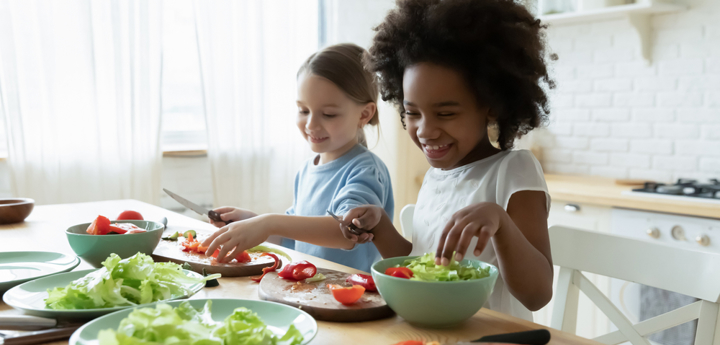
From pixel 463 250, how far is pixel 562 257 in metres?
0.51

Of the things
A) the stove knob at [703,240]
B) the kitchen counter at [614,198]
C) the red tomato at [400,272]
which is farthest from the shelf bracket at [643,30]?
the red tomato at [400,272]

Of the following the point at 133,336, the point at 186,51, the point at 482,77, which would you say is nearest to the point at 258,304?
the point at 133,336

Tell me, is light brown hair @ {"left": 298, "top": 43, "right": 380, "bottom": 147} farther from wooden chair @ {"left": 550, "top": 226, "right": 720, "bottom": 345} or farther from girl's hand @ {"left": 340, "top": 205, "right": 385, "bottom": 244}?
wooden chair @ {"left": 550, "top": 226, "right": 720, "bottom": 345}

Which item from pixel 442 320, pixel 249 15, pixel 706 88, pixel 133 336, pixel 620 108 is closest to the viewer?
pixel 133 336

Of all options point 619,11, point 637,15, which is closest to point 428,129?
point 619,11

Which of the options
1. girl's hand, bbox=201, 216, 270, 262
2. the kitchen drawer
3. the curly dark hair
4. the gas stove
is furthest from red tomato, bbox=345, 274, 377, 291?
the gas stove

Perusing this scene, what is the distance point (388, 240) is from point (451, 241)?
48cm

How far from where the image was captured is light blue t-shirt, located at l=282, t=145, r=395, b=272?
1422 mm

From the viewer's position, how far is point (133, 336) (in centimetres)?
51

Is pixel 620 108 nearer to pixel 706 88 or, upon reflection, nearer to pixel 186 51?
pixel 706 88

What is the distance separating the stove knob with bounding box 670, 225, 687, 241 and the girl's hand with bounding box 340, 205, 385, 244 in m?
1.42

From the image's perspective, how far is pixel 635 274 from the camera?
1051mm

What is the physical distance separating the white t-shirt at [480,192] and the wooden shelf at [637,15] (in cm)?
136

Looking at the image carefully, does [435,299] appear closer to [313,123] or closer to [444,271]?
[444,271]
